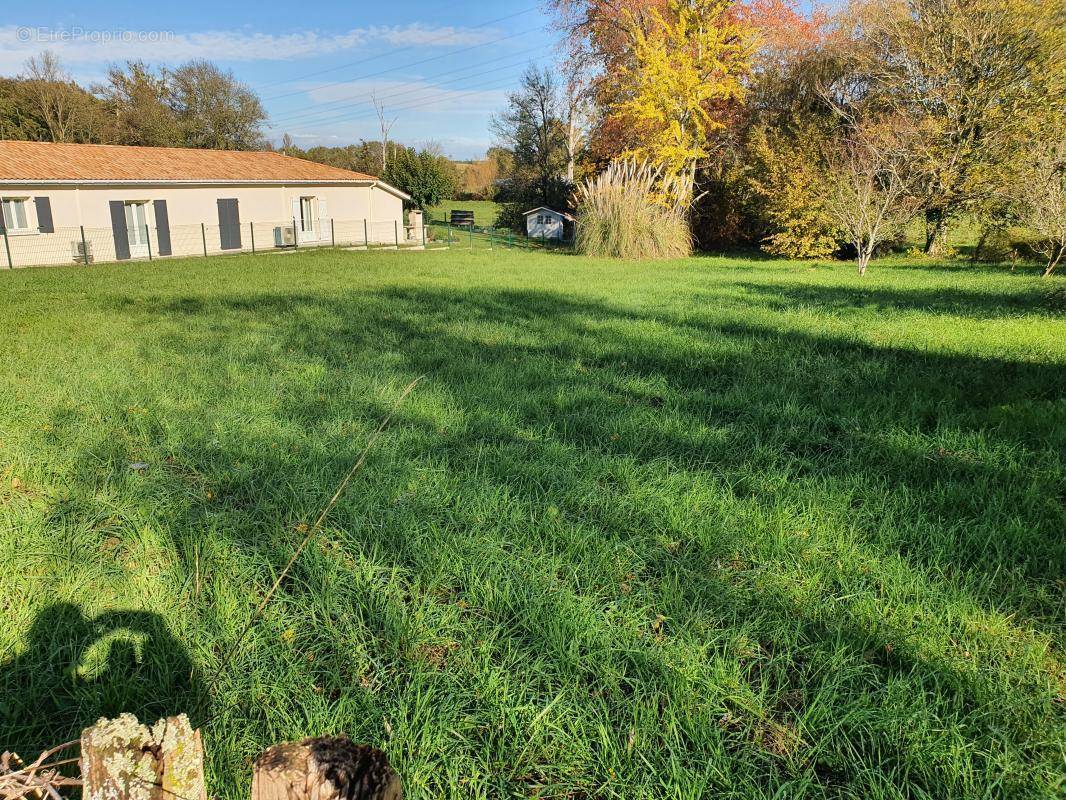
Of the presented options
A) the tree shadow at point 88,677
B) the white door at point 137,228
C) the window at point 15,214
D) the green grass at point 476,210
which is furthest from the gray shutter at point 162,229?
the tree shadow at point 88,677

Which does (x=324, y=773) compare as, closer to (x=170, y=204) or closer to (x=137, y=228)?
(x=137, y=228)

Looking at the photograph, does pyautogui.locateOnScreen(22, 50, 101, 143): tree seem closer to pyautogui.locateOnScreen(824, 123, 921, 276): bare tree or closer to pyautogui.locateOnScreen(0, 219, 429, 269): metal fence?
pyautogui.locateOnScreen(0, 219, 429, 269): metal fence

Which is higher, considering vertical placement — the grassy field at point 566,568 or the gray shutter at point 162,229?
the gray shutter at point 162,229

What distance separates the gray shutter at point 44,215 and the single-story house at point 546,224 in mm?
19250

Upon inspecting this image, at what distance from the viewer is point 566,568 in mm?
2303

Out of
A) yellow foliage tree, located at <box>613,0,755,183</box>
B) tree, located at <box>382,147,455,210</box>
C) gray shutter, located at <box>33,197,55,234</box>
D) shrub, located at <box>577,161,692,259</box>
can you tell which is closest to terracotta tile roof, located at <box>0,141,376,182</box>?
gray shutter, located at <box>33,197,55,234</box>

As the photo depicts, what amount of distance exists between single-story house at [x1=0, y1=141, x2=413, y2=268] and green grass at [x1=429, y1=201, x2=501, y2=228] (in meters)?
12.8

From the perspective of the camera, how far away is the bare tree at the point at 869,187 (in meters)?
13.0

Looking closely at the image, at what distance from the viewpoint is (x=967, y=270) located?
44.8 ft

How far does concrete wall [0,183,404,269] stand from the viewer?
61.3 feet

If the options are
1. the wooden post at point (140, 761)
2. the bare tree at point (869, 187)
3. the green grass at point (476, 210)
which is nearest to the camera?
the wooden post at point (140, 761)

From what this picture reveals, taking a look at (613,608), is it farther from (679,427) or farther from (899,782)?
(679,427)

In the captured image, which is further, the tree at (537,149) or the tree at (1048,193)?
the tree at (537,149)

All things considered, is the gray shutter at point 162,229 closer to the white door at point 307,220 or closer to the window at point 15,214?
the window at point 15,214
